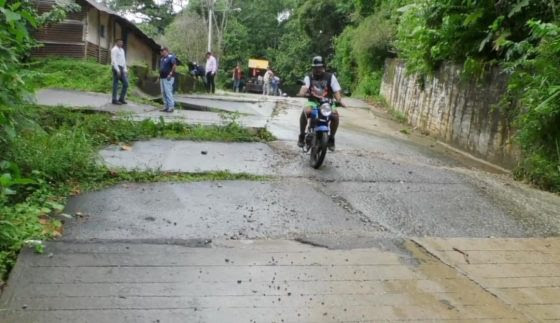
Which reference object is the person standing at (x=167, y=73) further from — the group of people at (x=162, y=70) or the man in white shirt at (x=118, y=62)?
the man in white shirt at (x=118, y=62)

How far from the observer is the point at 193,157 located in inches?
339

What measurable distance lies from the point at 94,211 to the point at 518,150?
715 centimetres

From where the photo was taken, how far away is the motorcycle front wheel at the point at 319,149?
8203 millimetres

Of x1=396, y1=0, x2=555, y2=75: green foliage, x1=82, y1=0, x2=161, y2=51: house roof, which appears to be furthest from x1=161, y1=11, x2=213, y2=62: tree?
x1=396, y1=0, x2=555, y2=75: green foliage

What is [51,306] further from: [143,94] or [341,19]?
[341,19]

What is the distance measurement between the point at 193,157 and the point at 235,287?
183 inches

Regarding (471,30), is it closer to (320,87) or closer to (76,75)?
(320,87)

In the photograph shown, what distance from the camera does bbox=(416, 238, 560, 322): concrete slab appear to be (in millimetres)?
4273

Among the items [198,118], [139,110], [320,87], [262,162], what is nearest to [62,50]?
[139,110]

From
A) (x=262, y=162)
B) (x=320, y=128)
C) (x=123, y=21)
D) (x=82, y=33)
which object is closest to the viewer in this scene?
(x=320, y=128)

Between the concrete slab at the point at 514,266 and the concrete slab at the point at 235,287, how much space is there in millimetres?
169

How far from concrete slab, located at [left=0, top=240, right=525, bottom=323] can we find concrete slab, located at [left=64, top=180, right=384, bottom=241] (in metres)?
0.38

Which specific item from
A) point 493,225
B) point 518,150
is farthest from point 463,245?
point 518,150

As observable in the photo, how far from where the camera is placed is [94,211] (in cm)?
569
